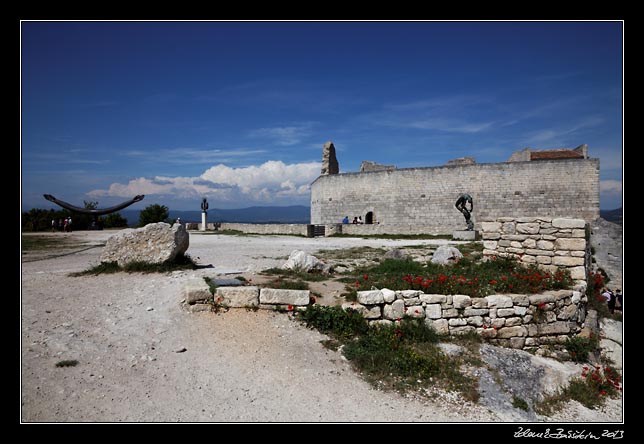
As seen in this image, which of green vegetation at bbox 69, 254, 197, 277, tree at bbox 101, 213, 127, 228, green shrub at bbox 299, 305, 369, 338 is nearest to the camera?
green shrub at bbox 299, 305, 369, 338

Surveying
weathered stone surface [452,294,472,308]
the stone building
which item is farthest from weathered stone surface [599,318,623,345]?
the stone building

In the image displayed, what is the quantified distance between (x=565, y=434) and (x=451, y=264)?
17.5 ft

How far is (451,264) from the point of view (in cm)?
923

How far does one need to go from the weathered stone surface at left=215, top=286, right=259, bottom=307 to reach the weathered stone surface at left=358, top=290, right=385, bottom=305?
5.95 feet

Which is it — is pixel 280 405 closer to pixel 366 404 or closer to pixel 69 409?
pixel 366 404

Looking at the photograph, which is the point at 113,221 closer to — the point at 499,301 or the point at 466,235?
the point at 466,235

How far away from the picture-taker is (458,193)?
101ft

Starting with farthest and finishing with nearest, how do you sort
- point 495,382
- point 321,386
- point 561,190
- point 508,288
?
point 561,190
point 508,288
point 495,382
point 321,386

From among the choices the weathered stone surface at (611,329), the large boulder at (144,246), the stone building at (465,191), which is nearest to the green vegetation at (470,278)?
the weathered stone surface at (611,329)

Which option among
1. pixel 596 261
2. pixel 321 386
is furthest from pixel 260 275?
pixel 596 261

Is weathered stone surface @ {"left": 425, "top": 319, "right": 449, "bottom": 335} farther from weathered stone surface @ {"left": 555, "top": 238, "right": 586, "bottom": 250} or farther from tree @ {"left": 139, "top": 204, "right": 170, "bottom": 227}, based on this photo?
tree @ {"left": 139, "top": 204, "right": 170, "bottom": 227}

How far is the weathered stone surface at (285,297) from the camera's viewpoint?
6223mm

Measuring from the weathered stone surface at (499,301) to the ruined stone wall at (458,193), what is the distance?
53.5 ft

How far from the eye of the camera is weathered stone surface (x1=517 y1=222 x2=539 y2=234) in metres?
8.33
